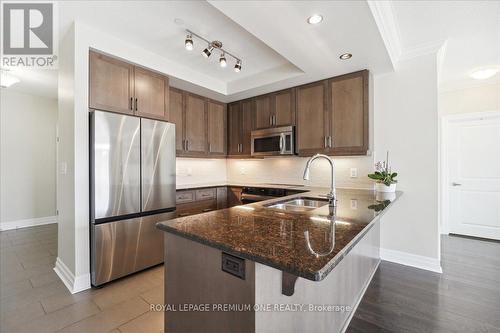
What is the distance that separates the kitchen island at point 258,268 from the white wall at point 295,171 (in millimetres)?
1652

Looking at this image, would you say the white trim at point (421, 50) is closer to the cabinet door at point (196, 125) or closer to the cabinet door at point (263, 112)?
the cabinet door at point (263, 112)

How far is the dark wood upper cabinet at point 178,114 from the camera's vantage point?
133 inches

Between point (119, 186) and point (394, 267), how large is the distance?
10.5ft

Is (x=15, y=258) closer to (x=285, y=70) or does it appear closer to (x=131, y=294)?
(x=131, y=294)

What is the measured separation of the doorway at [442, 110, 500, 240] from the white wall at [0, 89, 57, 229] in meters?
7.58

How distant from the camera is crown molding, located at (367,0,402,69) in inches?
71.3

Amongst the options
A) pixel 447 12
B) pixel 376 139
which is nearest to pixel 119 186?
pixel 376 139

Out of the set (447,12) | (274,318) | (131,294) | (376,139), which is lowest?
(131,294)

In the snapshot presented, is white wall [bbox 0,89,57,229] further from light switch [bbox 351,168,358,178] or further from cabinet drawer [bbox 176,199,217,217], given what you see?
light switch [bbox 351,168,358,178]

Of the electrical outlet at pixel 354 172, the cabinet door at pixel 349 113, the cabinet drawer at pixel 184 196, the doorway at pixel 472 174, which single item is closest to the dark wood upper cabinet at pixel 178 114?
the cabinet drawer at pixel 184 196

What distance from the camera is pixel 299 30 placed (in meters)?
1.99

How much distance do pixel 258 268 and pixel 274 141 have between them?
2.74 m

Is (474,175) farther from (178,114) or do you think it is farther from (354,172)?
(178,114)

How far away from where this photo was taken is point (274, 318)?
96 centimetres
